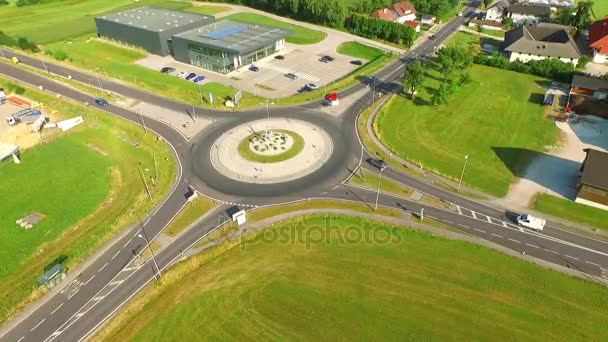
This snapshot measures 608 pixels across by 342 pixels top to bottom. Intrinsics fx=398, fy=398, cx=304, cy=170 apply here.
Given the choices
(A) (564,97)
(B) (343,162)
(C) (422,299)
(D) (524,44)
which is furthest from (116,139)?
(D) (524,44)

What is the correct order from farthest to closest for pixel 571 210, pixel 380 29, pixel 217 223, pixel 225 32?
pixel 380 29, pixel 225 32, pixel 571 210, pixel 217 223

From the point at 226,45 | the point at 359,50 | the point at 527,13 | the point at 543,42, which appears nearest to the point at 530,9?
the point at 527,13

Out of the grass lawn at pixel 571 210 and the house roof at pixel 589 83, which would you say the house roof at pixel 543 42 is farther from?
the grass lawn at pixel 571 210

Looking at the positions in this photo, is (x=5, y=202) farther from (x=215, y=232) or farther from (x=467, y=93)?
(x=467, y=93)

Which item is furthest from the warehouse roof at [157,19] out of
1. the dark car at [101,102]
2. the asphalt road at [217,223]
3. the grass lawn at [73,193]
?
the asphalt road at [217,223]

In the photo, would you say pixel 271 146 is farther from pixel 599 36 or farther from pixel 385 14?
pixel 599 36
